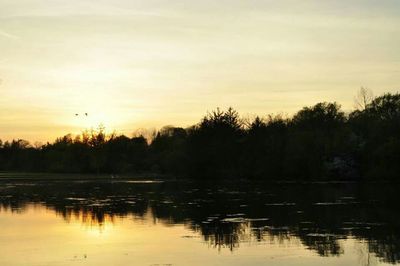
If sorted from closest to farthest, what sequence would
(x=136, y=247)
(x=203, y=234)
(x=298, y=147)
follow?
(x=136, y=247) < (x=203, y=234) < (x=298, y=147)

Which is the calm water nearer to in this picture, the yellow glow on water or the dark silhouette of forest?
the yellow glow on water

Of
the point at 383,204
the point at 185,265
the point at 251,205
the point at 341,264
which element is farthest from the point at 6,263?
the point at 383,204

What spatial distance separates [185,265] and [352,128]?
257 ft

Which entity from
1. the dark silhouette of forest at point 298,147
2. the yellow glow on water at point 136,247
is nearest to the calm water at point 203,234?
the yellow glow on water at point 136,247

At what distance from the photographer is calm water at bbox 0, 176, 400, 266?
60.4 feet

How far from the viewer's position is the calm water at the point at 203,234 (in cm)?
1841

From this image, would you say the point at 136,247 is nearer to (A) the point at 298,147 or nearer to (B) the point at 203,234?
(B) the point at 203,234

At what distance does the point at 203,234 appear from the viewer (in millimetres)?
24562

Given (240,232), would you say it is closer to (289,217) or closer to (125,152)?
(289,217)

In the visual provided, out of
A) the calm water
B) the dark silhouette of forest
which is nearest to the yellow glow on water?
the calm water

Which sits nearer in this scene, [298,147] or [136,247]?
[136,247]

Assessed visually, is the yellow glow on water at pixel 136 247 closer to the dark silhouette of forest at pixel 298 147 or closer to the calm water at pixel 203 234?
the calm water at pixel 203 234

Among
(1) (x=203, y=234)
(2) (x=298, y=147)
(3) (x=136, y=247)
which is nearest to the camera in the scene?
(3) (x=136, y=247)

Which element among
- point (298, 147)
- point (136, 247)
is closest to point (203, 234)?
point (136, 247)
